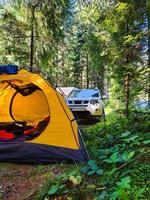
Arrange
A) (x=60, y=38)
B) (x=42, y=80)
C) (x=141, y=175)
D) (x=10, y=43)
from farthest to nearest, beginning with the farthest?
1. (x=10, y=43)
2. (x=60, y=38)
3. (x=42, y=80)
4. (x=141, y=175)

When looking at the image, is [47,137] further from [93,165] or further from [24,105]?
[24,105]

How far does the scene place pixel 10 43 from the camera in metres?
14.7

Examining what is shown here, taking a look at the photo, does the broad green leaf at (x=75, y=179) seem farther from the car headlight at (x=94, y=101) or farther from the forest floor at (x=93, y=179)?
the car headlight at (x=94, y=101)

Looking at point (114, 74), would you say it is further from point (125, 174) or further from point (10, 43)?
point (125, 174)

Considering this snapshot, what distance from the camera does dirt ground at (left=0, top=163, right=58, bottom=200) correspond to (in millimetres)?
4874

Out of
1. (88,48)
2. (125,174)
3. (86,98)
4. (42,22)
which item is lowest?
(125,174)

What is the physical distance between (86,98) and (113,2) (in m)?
4.54

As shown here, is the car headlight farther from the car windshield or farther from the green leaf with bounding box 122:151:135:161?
the green leaf with bounding box 122:151:135:161

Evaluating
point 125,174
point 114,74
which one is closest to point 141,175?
point 125,174

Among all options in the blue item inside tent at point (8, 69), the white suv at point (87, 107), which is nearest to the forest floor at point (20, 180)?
the blue item inside tent at point (8, 69)

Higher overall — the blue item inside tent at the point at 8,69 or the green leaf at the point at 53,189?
the blue item inside tent at the point at 8,69

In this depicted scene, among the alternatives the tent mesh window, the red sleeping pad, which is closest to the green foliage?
the red sleeping pad

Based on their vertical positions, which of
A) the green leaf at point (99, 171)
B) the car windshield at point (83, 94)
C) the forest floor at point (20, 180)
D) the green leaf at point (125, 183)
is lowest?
the forest floor at point (20, 180)

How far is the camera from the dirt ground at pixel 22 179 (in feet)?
16.0
